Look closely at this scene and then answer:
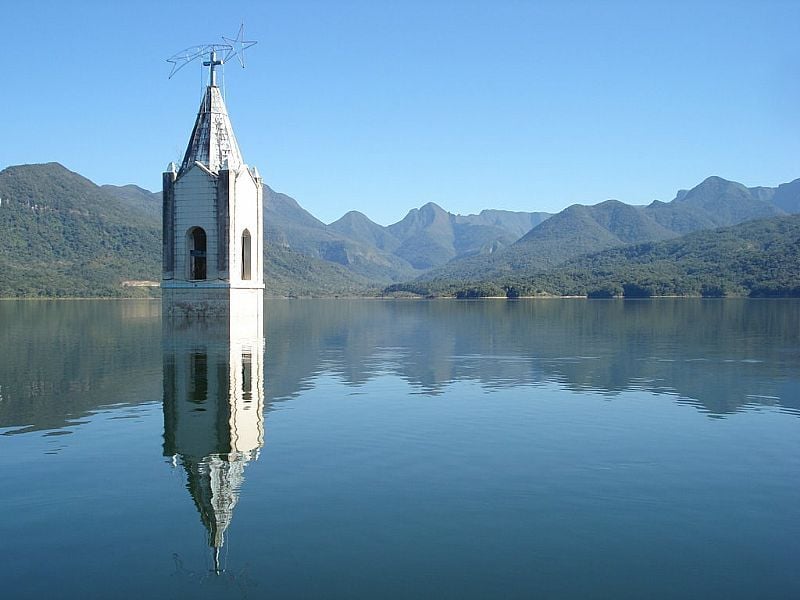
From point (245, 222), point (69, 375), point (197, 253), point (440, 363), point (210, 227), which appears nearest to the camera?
point (69, 375)

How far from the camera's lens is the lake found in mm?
10367

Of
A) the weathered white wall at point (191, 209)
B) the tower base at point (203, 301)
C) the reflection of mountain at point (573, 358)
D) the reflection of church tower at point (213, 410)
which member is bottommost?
the reflection of mountain at point (573, 358)

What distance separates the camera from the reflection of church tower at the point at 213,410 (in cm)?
1412

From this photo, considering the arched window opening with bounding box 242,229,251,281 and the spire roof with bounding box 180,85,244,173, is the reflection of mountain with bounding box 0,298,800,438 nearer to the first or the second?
the arched window opening with bounding box 242,229,251,281

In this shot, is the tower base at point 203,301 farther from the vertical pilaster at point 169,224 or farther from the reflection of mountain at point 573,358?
the reflection of mountain at point 573,358

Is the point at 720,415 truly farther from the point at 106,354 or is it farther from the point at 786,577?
the point at 106,354

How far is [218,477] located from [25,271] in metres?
202

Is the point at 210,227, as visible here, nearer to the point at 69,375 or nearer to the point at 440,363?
the point at 69,375

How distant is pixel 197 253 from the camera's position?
3491cm

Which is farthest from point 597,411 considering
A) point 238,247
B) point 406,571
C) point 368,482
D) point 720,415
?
point 238,247

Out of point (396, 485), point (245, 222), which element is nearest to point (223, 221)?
point (245, 222)

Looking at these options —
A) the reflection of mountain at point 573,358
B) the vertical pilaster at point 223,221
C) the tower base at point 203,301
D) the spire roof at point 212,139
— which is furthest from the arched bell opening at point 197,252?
the reflection of mountain at point 573,358

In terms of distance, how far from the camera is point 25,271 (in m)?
195

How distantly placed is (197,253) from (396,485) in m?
22.9
